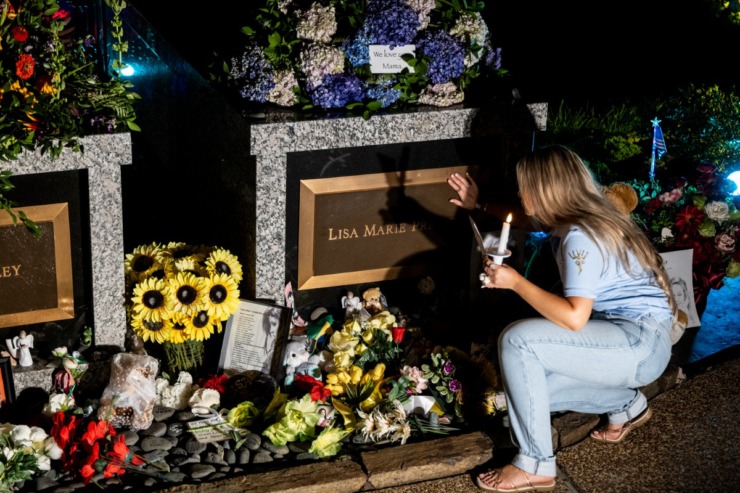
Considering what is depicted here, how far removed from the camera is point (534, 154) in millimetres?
3857

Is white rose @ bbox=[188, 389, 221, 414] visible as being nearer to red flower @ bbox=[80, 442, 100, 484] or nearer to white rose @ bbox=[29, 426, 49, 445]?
red flower @ bbox=[80, 442, 100, 484]

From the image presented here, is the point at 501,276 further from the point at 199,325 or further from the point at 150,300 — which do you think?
the point at 150,300

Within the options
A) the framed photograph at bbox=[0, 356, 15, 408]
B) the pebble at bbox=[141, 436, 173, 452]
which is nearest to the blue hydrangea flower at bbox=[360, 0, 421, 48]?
the pebble at bbox=[141, 436, 173, 452]

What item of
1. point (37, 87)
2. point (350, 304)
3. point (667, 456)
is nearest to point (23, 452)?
point (37, 87)

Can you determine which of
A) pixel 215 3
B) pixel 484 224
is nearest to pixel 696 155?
pixel 484 224

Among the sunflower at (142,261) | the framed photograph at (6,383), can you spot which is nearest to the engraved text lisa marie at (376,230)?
the sunflower at (142,261)

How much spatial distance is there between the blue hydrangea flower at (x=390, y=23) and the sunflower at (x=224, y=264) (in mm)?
1246

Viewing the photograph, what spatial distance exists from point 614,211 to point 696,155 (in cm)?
283

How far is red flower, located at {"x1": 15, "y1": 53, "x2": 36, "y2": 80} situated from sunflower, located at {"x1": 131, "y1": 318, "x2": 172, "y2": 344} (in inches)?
46.5

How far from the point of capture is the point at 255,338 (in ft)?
15.1

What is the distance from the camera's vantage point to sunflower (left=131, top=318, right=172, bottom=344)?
4.41 metres

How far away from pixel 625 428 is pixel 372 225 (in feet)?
5.19

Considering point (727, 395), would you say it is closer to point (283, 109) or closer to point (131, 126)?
point (283, 109)

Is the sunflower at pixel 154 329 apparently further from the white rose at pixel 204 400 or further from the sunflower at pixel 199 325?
the white rose at pixel 204 400
